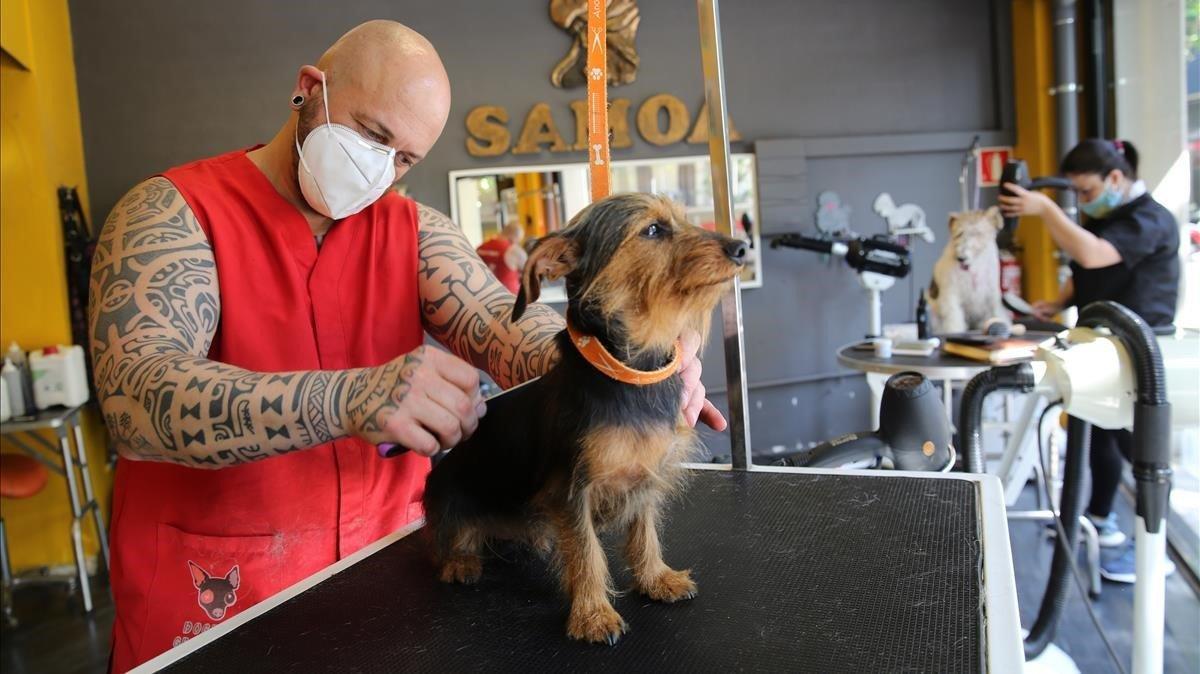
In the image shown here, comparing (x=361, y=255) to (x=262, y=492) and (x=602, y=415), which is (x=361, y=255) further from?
(x=602, y=415)

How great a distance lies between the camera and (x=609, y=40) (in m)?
5.45

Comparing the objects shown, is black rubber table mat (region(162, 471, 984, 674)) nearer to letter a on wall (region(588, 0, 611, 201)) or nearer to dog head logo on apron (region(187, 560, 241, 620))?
dog head logo on apron (region(187, 560, 241, 620))

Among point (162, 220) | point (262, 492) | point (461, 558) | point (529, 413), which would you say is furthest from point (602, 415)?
point (162, 220)

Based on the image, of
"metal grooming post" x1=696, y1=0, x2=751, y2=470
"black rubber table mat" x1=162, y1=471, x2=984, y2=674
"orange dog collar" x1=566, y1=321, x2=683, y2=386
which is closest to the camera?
"black rubber table mat" x1=162, y1=471, x2=984, y2=674

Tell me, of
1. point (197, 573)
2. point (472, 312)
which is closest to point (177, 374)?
point (197, 573)

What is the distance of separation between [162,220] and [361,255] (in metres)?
0.35

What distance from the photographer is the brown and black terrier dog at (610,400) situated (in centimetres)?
107

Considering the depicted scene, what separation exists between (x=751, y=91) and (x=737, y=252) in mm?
4976

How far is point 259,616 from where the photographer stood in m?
1.14

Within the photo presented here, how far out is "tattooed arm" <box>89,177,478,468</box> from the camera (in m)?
1.06

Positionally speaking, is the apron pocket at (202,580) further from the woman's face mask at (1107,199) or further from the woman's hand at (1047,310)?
the woman's hand at (1047,310)

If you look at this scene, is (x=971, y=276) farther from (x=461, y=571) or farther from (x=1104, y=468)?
(x=461, y=571)

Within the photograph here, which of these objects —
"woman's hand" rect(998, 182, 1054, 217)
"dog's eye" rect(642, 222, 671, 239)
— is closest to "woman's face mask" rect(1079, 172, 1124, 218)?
"woman's hand" rect(998, 182, 1054, 217)

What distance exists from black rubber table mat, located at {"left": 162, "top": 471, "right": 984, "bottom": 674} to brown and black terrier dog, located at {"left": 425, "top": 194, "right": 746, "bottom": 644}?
0.07 metres
